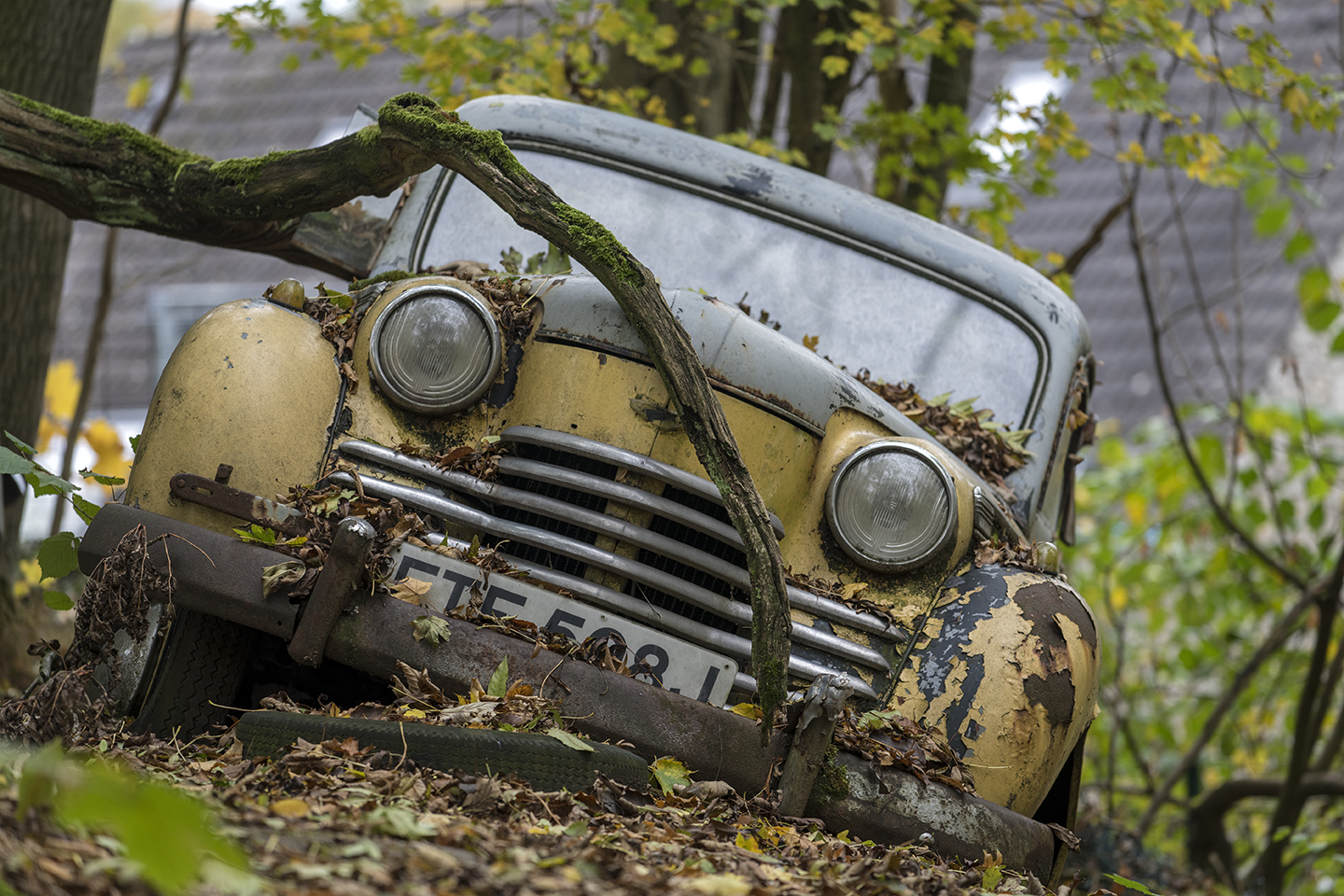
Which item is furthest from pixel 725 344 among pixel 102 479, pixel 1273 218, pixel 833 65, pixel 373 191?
pixel 833 65

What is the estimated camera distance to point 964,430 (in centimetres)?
391

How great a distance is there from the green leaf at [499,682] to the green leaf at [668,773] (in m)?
0.36

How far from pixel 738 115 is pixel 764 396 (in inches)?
211

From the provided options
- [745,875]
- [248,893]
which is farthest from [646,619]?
[248,893]

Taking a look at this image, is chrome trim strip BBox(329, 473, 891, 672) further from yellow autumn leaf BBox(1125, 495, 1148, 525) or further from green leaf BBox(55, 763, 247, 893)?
yellow autumn leaf BBox(1125, 495, 1148, 525)

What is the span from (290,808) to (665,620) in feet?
3.51

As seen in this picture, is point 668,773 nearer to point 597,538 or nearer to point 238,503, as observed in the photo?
point 597,538

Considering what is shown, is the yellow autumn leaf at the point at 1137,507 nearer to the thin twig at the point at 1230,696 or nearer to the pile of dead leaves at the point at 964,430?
the thin twig at the point at 1230,696

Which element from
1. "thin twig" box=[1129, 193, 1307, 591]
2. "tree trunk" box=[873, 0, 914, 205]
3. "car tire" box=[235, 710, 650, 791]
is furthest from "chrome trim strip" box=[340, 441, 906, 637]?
"tree trunk" box=[873, 0, 914, 205]

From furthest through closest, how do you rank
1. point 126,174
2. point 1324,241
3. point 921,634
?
point 1324,241
point 126,174
point 921,634

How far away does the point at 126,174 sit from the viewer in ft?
12.3

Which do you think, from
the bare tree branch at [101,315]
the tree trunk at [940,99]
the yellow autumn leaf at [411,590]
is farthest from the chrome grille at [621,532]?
the bare tree branch at [101,315]

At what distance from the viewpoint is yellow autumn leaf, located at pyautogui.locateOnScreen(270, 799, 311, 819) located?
2051 millimetres

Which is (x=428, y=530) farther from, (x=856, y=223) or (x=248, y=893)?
(x=856, y=223)
